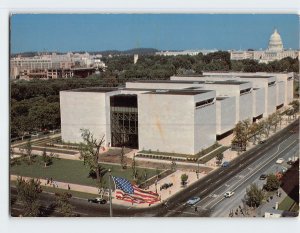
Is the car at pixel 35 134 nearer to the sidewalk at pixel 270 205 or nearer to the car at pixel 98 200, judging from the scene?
the car at pixel 98 200

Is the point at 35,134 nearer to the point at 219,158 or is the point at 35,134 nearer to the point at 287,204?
the point at 219,158

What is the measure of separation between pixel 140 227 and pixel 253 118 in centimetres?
1495

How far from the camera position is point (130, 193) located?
993 centimetres

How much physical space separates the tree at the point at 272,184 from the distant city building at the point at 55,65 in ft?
19.5

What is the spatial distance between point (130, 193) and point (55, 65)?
25.7ft

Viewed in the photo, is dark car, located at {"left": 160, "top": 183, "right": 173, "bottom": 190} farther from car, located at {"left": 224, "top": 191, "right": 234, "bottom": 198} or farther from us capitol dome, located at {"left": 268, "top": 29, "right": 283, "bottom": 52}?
us capitol dome, located at {"left": 268, "top": 29, "right": 283, "bottom": 52}

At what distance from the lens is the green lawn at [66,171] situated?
1293cm

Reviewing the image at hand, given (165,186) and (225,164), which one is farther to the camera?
(225,164)

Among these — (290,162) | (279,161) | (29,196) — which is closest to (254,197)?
(279,161)

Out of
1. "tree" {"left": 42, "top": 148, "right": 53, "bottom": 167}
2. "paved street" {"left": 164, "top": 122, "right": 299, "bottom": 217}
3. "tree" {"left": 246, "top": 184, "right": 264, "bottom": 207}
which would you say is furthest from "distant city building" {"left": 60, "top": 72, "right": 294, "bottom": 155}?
"tree" {"left": 246, "top": 184, "right": 264, "bottom": 207}

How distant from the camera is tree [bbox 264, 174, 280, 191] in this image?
1164 centimetres

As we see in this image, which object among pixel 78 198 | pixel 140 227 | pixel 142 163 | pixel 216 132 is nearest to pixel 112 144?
pixel 142 163

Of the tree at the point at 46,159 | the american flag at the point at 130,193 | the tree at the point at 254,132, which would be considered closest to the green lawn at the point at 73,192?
the american flag at the point at 130,193

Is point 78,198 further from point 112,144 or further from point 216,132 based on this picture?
point 216,132
